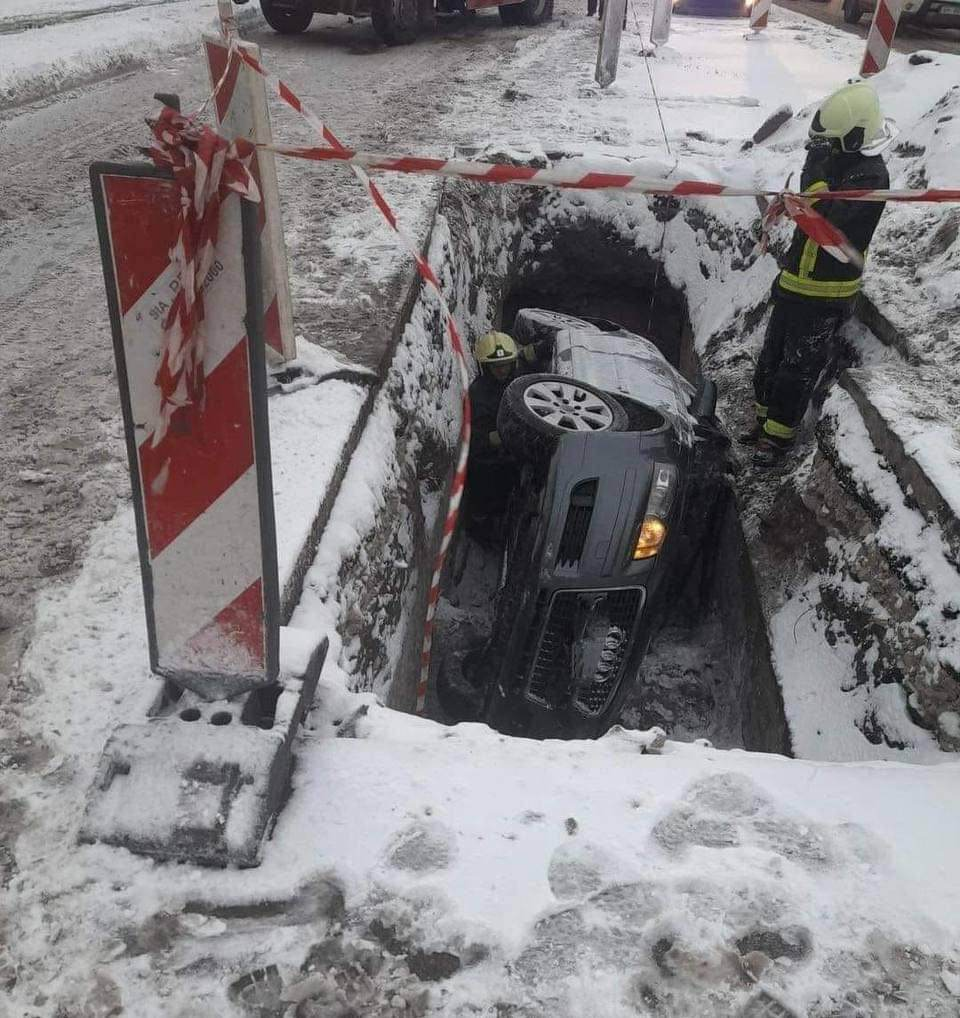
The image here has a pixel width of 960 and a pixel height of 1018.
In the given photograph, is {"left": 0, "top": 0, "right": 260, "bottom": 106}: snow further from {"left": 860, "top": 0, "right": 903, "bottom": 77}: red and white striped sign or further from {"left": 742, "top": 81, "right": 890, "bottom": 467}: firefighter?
{"left": 860, "top": 0, "right": 903, "bottom": 77}: red and white striped sign

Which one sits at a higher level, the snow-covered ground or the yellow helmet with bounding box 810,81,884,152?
the yellow helmet with bounding box 810,81,884,152

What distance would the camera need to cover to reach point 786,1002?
144cm

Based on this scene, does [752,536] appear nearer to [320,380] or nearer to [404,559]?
[404,559]

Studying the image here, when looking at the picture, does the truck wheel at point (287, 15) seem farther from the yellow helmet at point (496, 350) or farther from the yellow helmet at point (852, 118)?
the yellow helmet at point (852, 118)

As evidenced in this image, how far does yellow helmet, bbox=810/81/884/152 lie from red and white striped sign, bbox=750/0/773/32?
1034 cm

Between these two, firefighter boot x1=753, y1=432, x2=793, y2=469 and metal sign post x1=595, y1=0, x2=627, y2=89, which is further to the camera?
metal sign post x1=595, y1=0, x2=627, y2=89

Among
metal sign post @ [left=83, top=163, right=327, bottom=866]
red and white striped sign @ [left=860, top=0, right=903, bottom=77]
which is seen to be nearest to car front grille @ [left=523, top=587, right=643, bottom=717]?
metal sign post @ [left=83, top=163, right=327, bottom=866]

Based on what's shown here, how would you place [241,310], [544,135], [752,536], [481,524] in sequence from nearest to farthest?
[241,310]
[752,536]
[481,524]
[544,135]

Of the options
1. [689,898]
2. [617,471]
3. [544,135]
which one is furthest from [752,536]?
[544,135]

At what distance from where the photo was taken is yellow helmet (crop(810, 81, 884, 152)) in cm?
362

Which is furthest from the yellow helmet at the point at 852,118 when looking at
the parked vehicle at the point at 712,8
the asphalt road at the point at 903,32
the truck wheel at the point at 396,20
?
the parked vehicle at the point at 712,8

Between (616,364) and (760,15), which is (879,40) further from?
(760,15)

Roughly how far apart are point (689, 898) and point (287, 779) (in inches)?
35.9

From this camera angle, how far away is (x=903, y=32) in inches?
507
